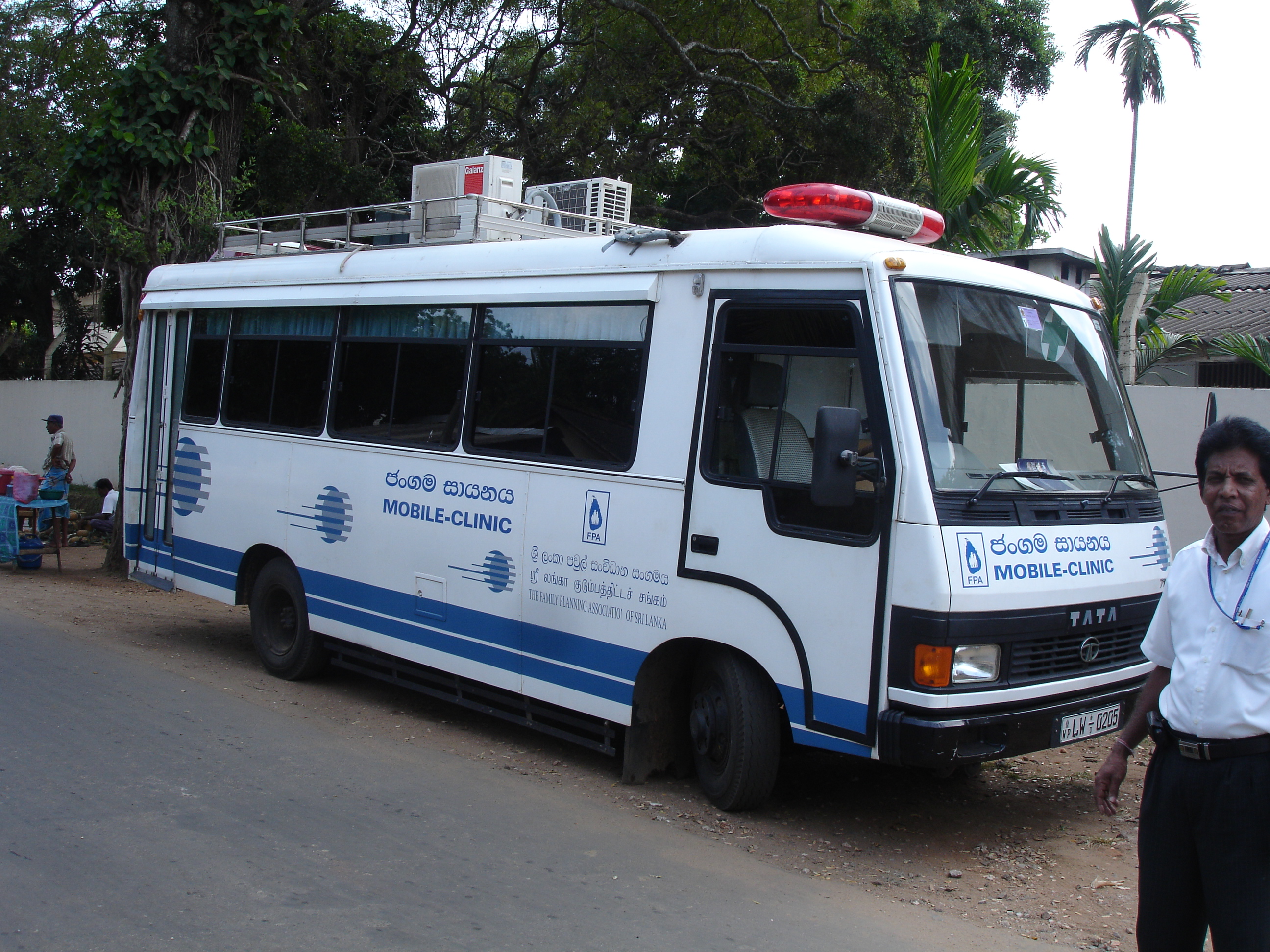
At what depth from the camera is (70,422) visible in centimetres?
2102

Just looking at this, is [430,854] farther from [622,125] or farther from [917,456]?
[622,125]

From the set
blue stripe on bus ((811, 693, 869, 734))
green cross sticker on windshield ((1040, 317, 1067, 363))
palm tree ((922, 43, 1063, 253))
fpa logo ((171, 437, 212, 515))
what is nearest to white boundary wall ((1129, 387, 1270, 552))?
palm tree ((922, 43, 1063, 253))

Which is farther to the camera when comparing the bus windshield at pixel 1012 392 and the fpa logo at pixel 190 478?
the fpa logo at pixel 190 478

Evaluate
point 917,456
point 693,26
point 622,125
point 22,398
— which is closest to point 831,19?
point 693,26

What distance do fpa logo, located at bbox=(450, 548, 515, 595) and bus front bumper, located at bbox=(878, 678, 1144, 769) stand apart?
2474 mm

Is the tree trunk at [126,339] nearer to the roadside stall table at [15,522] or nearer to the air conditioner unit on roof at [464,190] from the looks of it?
the roadside stall table at [15,522]

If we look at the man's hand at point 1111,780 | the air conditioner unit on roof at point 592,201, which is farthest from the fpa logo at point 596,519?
the air conditioner unit on roof at point 592,201

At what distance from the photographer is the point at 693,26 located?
17750mm

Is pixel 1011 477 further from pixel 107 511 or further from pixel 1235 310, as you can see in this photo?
pixel 1235 310

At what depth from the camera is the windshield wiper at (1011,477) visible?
4750 millimetres

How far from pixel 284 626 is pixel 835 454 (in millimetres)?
5185

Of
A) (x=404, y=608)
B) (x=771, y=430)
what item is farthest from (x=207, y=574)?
(x=771, y=430)

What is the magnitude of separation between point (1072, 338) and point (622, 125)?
1389 centimetres

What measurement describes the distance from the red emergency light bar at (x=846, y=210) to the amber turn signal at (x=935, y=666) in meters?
2.27
